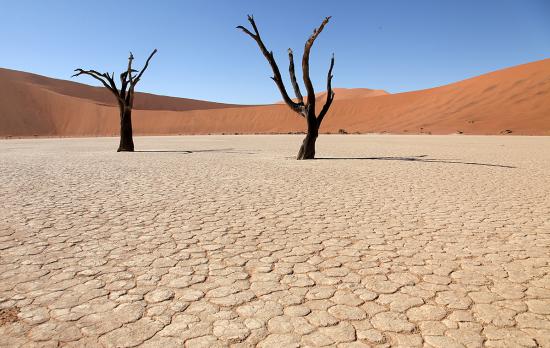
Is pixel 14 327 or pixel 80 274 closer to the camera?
pixel 14 327

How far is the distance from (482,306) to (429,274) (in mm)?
590

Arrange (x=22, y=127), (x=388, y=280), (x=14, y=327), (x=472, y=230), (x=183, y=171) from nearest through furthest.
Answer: (x=14, y=327)
(x=388, y=280)
(x=472, y=230)
(x=183, y=171)
(x=22, y=127)

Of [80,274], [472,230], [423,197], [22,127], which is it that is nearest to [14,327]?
[80,274]

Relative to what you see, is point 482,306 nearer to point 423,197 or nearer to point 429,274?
point 429,274

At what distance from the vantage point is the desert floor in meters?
2.44

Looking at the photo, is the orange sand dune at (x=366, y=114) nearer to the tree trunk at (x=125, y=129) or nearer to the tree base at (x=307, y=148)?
the tree base at (x=307, y=148)

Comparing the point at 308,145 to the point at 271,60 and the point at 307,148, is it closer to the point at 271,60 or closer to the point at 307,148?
the point at 307,148

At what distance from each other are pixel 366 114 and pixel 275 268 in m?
50.5

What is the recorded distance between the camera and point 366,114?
51906mm

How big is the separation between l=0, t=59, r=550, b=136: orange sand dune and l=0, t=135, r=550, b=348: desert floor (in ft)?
97.4

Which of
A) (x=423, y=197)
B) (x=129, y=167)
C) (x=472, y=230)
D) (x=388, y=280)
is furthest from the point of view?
(x=129, y=167)

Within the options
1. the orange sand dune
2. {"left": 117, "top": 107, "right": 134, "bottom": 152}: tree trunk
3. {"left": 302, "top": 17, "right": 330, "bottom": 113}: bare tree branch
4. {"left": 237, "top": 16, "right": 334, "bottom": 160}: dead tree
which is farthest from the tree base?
the orange sand dune

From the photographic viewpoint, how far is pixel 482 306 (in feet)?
8.96

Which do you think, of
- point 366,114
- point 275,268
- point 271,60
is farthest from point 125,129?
point 366,114
